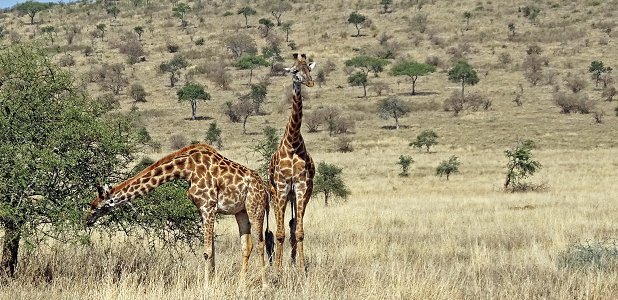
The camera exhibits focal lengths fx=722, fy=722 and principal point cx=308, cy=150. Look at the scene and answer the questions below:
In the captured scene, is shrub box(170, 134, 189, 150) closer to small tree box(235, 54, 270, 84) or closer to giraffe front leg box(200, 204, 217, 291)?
small tree box(235, 54, 270, 84)

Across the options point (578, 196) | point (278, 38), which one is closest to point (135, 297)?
point (578, 196)

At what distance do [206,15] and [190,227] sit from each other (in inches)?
4235

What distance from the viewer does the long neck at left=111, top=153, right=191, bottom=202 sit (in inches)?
346

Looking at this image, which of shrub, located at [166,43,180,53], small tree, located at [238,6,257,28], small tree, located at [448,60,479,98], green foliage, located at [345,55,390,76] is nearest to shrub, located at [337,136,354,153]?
small tree, located at [448,60,479,98]

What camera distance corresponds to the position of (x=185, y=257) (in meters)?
12.1

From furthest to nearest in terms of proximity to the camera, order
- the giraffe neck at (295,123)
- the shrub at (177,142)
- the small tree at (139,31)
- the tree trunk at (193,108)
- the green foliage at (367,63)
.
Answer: the small tree at (139,31), the green foliage at (367,63), the tree trunk at (193,108), the shrub at (177,142), the giraffe neck at (295,123)

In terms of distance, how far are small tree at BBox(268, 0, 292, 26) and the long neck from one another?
10172cm

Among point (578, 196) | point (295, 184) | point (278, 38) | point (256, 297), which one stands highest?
point (278, 38)

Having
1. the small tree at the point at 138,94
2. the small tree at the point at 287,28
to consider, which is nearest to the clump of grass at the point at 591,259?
the small tree at the point at 138,94

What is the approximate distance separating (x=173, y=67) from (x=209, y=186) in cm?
7047

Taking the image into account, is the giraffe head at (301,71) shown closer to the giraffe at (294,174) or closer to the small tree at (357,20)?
the giraffe at (294,174)

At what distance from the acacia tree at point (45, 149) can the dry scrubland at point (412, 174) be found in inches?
33.3

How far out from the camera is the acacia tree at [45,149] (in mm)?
9070

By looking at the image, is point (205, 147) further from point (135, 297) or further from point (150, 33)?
point (150, 33)
